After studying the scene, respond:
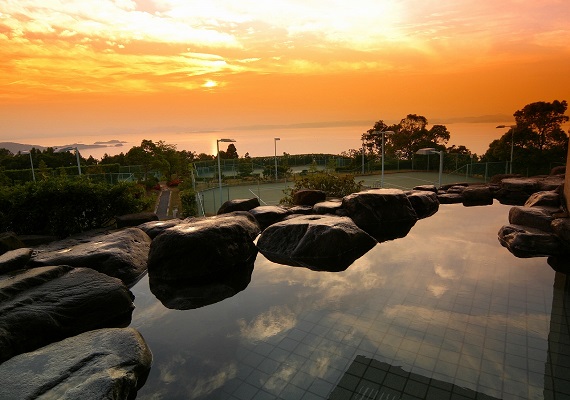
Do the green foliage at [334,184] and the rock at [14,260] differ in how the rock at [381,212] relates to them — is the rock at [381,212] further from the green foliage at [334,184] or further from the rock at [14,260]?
the rock at [14,260]

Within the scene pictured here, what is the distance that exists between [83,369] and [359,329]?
416 cm

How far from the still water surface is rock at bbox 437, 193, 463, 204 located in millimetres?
8679

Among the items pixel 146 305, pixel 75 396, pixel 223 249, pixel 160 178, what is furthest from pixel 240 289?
pixel 160 178

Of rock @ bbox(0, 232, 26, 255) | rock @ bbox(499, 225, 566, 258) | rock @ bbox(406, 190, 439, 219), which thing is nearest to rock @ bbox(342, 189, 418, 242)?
rock @ bbox(406, 190, 439, 219)

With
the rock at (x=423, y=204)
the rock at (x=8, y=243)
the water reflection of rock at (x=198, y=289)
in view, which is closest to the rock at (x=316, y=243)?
the water reflection of rock at (x=198, y=289)

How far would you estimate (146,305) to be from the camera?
7879mm

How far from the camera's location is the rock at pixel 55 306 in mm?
5715

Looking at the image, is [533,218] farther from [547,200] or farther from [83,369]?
[83,369]

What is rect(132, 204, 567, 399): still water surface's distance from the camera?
5137mm

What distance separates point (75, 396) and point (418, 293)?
624 cm

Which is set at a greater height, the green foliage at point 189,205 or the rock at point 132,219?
the rock at point 132,219

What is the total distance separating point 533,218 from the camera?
11680 mm

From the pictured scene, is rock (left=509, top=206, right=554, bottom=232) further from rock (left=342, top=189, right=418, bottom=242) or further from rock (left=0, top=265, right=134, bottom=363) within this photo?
rock (left=0, top=265, right=134, bottom=363)

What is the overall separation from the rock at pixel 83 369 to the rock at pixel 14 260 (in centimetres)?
376
